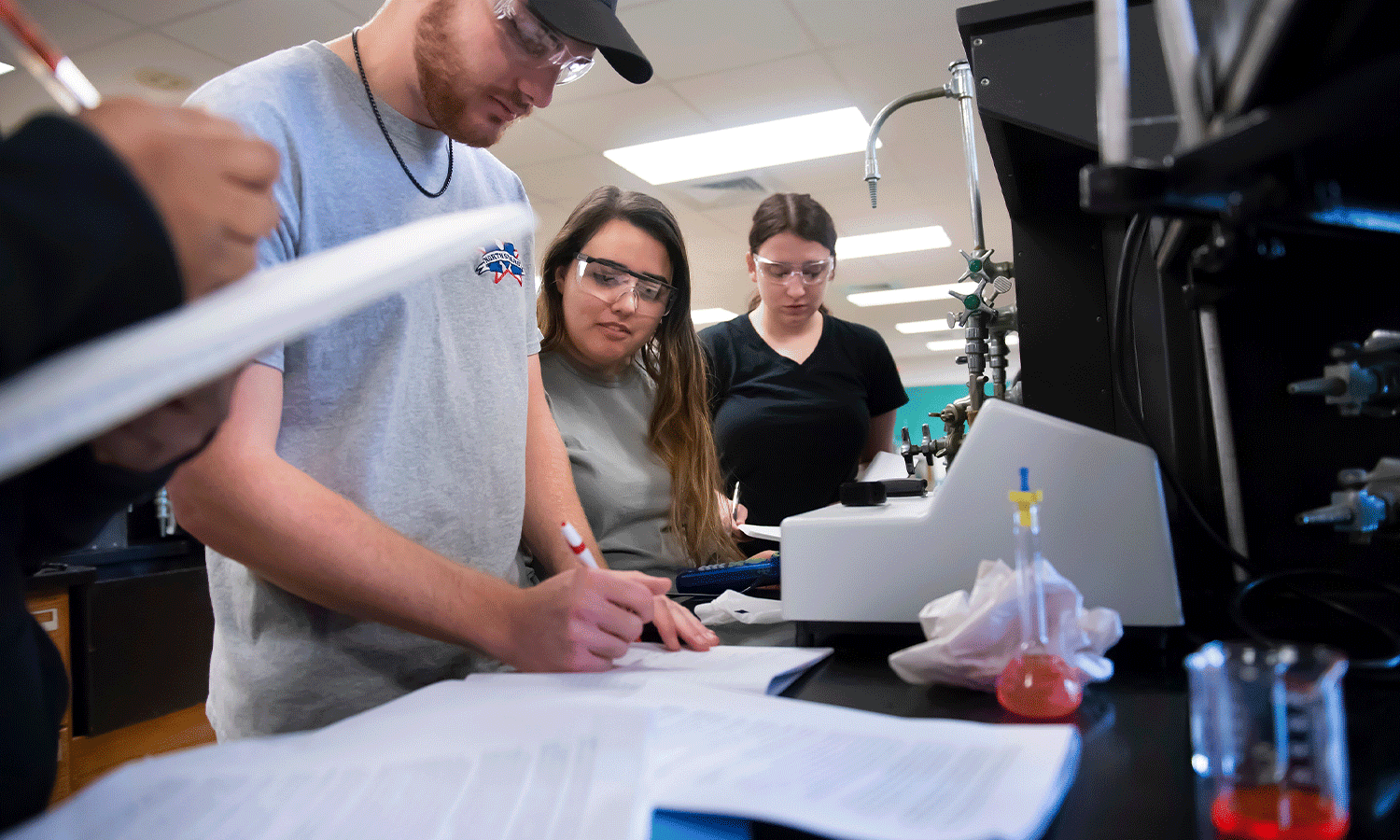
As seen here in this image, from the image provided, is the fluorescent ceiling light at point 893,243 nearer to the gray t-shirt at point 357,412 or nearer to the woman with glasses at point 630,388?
the woman with glasses at point 630,388

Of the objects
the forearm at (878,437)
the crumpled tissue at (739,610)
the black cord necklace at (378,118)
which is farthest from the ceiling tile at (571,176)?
the crumpled tissue at (739,610)

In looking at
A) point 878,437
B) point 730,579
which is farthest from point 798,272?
point 730,579

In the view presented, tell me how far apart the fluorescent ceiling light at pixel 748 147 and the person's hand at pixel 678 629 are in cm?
350

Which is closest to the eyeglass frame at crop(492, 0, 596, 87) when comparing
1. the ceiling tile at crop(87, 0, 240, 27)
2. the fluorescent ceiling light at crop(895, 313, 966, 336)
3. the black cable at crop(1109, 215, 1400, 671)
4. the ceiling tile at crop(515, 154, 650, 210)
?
the black cable at crop(1109, 215, 1400, 671)

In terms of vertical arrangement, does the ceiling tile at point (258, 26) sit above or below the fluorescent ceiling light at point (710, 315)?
above

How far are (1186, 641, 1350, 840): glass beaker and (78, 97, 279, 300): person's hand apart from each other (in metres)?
0.54

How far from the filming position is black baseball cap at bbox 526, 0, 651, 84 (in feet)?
3.26

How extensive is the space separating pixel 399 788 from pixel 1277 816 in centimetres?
48

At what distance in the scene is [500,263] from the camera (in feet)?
3.94

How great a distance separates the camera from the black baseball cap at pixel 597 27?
99cm

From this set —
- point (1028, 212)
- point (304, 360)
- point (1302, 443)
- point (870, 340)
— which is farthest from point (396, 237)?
point (870, 340)

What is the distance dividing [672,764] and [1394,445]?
2.52 ft

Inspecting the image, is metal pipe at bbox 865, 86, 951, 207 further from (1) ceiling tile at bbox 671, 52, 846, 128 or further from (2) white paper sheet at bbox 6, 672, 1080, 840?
(1) ceiling tile at bbox 671, 52, 846, 128

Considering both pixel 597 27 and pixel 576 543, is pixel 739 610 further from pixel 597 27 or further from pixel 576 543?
pixel 597 27
